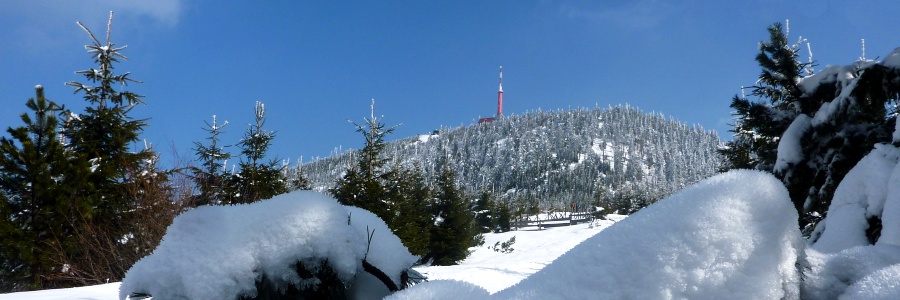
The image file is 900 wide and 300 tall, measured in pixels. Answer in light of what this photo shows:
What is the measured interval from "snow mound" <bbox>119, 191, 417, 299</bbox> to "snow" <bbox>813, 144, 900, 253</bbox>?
9.01ft

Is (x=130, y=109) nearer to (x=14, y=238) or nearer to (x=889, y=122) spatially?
(x=14, y=238)

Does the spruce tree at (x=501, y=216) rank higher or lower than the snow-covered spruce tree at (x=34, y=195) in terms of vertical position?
lower

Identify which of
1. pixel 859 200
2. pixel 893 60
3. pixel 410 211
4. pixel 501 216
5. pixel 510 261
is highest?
pixel 893 60

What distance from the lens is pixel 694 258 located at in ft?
2.46

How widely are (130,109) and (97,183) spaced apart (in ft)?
8.48

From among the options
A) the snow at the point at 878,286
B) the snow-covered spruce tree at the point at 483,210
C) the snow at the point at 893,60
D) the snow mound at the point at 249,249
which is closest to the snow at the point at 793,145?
the snow at the point at 893,60

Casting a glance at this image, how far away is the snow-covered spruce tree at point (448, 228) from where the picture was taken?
22891mm

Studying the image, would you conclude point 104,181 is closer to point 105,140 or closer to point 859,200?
point 105,140

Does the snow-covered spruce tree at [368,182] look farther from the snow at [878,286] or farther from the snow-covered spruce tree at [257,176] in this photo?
the snow at [878,286]

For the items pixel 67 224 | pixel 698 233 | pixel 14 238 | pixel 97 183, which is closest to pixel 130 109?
pixel 97 183

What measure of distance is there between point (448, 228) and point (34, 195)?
16.5 metres

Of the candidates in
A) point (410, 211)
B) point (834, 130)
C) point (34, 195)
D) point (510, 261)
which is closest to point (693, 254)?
point (834, 130)

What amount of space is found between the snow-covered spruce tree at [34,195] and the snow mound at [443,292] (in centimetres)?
1208

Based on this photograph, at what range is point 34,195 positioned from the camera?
10000 millimetres
